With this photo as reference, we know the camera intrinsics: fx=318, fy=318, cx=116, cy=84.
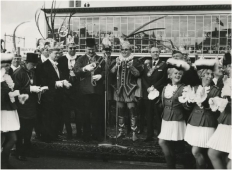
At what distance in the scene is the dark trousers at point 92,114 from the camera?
264 inches

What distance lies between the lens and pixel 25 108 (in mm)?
6105

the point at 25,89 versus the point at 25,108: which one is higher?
the point at 25,89

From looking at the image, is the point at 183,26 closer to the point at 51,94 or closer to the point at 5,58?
the point at 51,94

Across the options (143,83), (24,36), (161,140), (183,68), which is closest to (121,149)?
(161,140)

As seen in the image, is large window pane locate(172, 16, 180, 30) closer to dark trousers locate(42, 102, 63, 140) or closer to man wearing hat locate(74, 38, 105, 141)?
man wearing hat locate(74, 38, 105, 141)

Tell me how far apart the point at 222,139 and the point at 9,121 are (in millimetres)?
3486

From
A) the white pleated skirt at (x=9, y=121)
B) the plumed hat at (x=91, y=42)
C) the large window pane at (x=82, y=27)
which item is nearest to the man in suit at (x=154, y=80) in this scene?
the plumed hat at (x=91, y=42)

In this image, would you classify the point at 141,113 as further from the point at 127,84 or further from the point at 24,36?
the point at 24,36

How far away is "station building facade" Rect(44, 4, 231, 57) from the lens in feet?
43.7

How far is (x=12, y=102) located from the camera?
18.1ft

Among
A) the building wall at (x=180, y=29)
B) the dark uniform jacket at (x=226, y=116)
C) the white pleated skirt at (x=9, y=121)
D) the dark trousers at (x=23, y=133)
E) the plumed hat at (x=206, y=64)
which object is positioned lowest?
the dark trousers at (x=23, y=133)

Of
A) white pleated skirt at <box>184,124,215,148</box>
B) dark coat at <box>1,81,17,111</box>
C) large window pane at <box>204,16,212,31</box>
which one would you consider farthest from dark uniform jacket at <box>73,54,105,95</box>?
large window pane at <box>204,16,212,31</box>

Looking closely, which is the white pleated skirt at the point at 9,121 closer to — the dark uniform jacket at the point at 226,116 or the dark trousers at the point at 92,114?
the dark trousers at the point at 92,114

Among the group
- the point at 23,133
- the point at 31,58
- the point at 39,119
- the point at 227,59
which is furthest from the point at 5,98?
the point at 227,59
